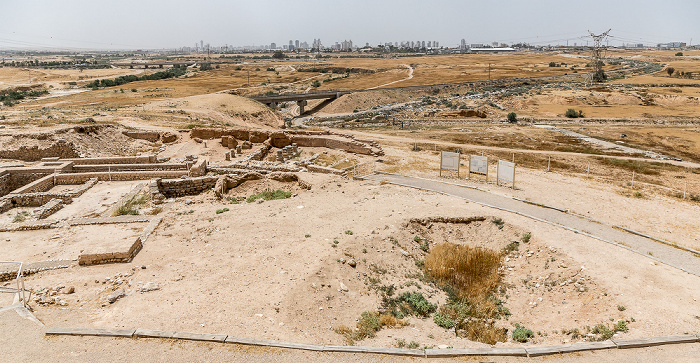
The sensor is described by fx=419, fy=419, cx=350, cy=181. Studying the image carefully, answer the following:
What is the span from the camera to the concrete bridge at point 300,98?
64.9 metres

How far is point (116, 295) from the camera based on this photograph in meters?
10.1

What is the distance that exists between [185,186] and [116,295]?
36.9ft

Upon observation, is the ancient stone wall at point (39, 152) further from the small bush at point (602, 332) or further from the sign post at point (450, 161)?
the small bush at point (602, 332)

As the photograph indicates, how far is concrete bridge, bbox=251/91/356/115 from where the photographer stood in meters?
64.9

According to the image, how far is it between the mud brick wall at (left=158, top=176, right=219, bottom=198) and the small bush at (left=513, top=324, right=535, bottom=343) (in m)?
15.9

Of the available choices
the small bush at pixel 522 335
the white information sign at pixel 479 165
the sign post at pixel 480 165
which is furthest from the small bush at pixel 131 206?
the white information sign at pixel 479 165

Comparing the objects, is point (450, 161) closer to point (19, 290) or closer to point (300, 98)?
point (19, 290)

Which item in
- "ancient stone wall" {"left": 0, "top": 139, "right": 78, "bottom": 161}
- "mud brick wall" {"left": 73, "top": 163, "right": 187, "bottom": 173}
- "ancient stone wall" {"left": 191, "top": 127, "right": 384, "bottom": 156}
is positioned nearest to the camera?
"mud brick wall" {"left": 73, "top": 163, "right": 187, "bottom": 173}

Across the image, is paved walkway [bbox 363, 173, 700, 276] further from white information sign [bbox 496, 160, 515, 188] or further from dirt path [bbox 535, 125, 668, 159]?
dirt path [bbox 535, 125, 668, 159]

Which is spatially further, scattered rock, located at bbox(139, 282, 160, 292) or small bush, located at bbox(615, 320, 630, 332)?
scattered rock, located at bbox(139, 282, 160, 292)

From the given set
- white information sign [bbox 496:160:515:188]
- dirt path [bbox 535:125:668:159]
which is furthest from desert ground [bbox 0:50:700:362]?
dirt path [bbox 535:125:668:159]

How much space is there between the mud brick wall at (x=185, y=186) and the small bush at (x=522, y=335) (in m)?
15.9

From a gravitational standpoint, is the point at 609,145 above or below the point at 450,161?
below

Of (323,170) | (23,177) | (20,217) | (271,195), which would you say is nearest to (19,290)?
(20,217)
